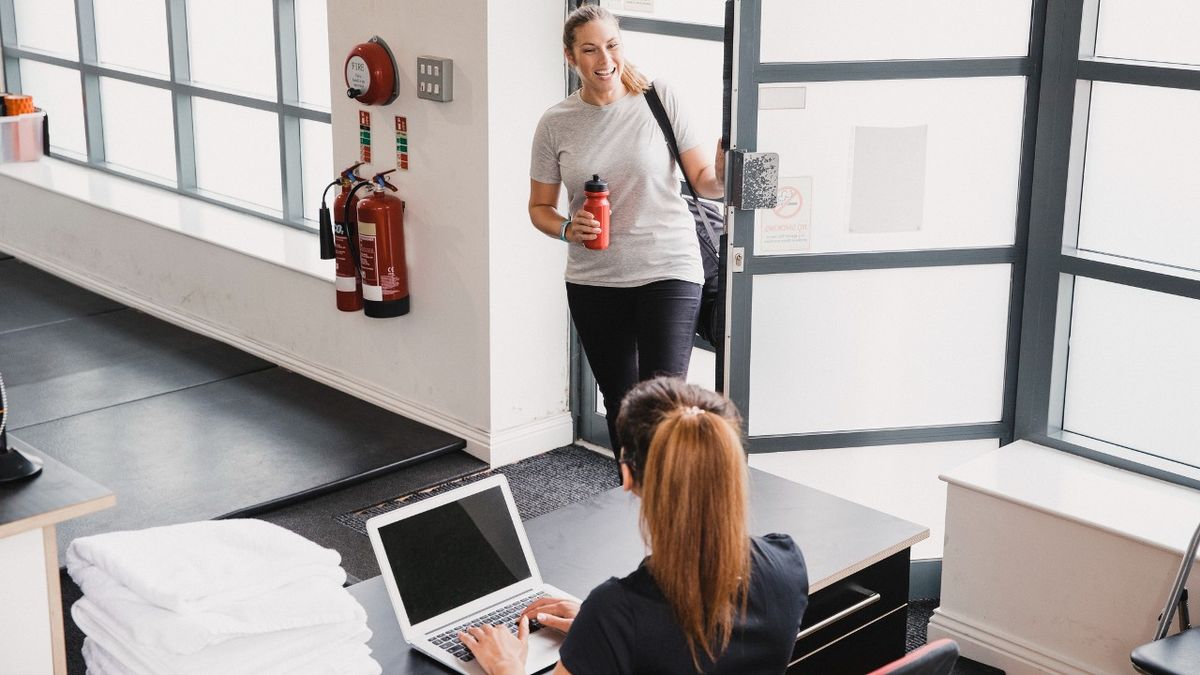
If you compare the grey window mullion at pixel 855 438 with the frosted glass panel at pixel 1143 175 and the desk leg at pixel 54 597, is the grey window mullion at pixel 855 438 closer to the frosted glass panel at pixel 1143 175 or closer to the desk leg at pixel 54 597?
the frosted glass panel at pixel 1143 175

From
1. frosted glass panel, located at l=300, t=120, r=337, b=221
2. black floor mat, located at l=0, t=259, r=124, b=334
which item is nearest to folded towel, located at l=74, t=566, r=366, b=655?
frosted glass panel, located at l=300, t=120, r=337, b=221

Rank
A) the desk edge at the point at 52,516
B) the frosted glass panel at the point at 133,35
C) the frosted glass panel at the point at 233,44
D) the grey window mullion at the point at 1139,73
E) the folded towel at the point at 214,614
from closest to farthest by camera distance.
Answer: the folded towel at the point at 214,614, the desk edge at the point at 52,516, the grey window mullion at the point at 1139,73, the frosted glass panel at the point at 233,44, the frosted glass panel at the point at 133,35

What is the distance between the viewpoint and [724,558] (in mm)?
1921

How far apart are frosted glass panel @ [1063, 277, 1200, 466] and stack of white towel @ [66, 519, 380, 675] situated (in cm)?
237

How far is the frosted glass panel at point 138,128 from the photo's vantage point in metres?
6.67

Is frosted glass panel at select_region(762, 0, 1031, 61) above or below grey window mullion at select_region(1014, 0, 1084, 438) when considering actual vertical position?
above

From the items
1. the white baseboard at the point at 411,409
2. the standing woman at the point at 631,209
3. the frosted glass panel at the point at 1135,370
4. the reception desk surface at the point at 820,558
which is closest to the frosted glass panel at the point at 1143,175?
the frosted glass panel at the point at 1135,370

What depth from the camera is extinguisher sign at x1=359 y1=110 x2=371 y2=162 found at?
490 centimetres

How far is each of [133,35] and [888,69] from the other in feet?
14.9

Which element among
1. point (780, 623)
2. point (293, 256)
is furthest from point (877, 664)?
point (293, 256)

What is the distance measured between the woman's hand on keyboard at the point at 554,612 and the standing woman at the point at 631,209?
4.39 feet

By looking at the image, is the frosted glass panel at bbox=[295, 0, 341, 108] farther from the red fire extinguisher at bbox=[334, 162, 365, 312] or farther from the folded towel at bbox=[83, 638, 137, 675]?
the folded towel at bbox=[83, 638, 137, 675]

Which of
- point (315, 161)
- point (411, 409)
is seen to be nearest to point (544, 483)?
point (411, 409)

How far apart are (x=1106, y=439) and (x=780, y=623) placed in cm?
202
